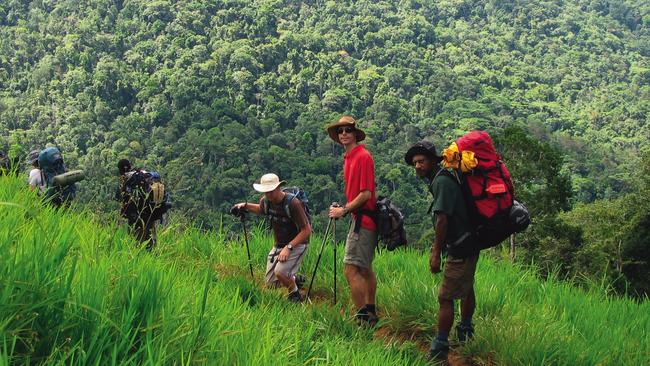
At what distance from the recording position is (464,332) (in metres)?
4.03

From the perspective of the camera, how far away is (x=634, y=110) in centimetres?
10569

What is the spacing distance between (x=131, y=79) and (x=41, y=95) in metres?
13.5

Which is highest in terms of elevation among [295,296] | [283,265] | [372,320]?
[372,320]

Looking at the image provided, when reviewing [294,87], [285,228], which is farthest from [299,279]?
Result: [294,87]

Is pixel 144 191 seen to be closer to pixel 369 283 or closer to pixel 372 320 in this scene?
pixel 369 283

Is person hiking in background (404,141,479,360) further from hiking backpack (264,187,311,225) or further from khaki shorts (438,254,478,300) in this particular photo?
hiking backpack (264,187,311,225)

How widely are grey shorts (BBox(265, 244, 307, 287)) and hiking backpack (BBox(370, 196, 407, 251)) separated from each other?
1033 millimetres

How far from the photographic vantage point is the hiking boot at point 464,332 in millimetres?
4016

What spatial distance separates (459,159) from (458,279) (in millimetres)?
796

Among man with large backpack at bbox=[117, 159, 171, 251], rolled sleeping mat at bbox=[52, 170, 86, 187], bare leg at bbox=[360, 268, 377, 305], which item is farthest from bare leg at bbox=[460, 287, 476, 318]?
man with large backpack at bbox=[117, 159, 171, 251]

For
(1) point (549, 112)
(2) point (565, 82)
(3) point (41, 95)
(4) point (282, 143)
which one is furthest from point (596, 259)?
(2) point (565, 82)

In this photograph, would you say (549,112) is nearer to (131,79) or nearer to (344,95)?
(344,95)

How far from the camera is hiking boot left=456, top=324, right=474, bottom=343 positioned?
13.2 ft

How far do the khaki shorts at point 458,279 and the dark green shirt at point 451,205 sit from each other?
0.53 ft
